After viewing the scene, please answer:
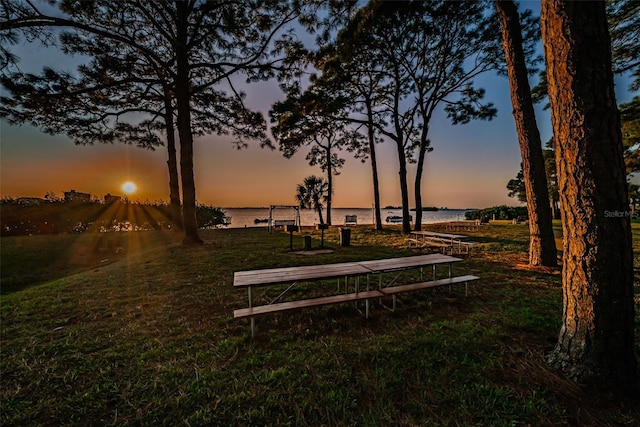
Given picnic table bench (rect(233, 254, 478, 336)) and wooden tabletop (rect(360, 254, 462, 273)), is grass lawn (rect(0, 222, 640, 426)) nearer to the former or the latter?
picnic table bench (rect(233, 254, 478, 336))


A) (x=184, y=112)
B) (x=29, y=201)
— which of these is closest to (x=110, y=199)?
(x=29, y=201)

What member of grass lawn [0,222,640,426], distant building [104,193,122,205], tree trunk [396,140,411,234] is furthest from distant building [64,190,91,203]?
tree trunk [396,140,411,234]

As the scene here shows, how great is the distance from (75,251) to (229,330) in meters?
9.68

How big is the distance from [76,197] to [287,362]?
15806 mm

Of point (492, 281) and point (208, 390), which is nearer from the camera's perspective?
point (208, 390)

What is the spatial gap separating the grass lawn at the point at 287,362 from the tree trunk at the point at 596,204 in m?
0.33

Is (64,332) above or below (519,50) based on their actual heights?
below

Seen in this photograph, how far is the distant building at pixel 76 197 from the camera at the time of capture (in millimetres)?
12164

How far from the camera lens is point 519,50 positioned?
5.45m

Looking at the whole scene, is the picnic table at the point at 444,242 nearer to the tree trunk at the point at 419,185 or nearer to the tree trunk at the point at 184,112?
the tree trunk at the point at 419,185

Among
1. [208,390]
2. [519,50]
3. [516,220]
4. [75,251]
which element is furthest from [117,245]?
[516,220]

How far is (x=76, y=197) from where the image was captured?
12477mm

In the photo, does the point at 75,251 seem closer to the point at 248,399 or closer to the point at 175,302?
the point at 175,302

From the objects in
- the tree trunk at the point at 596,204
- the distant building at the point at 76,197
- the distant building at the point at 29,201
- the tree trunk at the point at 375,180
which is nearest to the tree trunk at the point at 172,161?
the distant building at the point at 76,197
